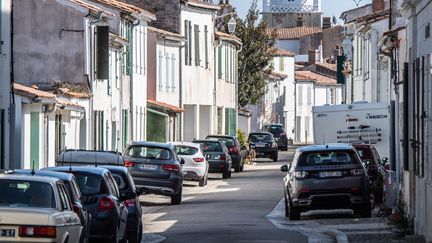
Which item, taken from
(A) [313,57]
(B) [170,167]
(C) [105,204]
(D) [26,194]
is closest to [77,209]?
(D) [26,194]

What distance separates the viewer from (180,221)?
31.5 metres

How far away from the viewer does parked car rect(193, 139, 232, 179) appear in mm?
56250

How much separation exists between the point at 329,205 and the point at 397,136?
134 inches

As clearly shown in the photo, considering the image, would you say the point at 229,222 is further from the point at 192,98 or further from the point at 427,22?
the point at 192,98

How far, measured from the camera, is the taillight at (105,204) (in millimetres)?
21969

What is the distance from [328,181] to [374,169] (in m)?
5.83

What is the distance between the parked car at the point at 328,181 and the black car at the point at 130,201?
6.54m

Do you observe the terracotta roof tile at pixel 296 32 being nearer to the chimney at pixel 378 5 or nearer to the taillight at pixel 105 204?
the chimney at pixel 378 5

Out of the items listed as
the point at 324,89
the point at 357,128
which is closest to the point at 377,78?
the point at 357,128

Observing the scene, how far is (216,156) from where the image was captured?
5628 centimetres

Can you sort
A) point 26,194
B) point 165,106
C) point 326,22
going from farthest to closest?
point 326,22, point 165,106, point 26,194

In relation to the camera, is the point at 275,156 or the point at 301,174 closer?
the point at 301,174

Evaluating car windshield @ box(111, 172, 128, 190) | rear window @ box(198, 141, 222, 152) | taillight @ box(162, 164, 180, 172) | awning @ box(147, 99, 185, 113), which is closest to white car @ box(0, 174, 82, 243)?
car windshield @ box(111, 172, 128, 190)

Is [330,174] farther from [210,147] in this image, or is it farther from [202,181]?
[210,147]
